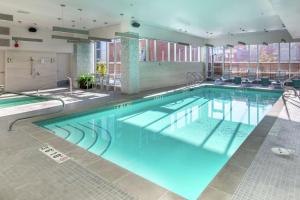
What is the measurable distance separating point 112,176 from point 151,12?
6368 millimetres

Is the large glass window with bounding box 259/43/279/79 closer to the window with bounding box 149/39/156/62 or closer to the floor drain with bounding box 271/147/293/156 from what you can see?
the window with bounding box 149/39/156/62

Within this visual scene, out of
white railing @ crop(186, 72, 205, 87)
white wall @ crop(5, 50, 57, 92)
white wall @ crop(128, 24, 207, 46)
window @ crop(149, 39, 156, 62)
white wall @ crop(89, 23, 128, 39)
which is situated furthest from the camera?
white railing @ crop(186, 72, 205, 87)

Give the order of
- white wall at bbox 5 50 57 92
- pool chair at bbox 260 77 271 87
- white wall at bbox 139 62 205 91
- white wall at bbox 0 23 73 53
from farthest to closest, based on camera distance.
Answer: pool chair at bbox 260 77 271 87 < white wall at bbox 139 62 205 91 < white wall at bbox 5 50 57 92 < white wall at bbox 0 23 73 53

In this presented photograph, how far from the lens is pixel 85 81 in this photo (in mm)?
11312

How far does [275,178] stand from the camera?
255 cm

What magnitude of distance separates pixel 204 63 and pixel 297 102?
9.04 metres

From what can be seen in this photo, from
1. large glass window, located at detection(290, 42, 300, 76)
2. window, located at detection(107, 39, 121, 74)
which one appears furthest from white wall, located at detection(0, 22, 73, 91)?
large glass window, located at detection(290, 42, 300, 76)

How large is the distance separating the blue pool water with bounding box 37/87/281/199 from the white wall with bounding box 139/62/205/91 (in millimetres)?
2438

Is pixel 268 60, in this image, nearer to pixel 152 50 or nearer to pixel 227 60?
pixel 227 60

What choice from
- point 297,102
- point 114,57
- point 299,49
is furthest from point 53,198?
point 299,49

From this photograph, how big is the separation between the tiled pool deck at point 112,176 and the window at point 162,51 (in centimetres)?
865

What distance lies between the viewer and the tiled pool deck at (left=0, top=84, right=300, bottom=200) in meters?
2.26

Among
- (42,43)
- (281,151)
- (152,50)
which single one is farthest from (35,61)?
(281,151)

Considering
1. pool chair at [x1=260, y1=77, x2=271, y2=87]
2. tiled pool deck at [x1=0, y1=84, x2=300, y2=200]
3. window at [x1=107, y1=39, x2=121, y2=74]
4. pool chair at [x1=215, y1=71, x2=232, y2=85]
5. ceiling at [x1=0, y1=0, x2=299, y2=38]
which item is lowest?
tiled pool deck at [x1=0, y1=84, x2=300, y2=200]
